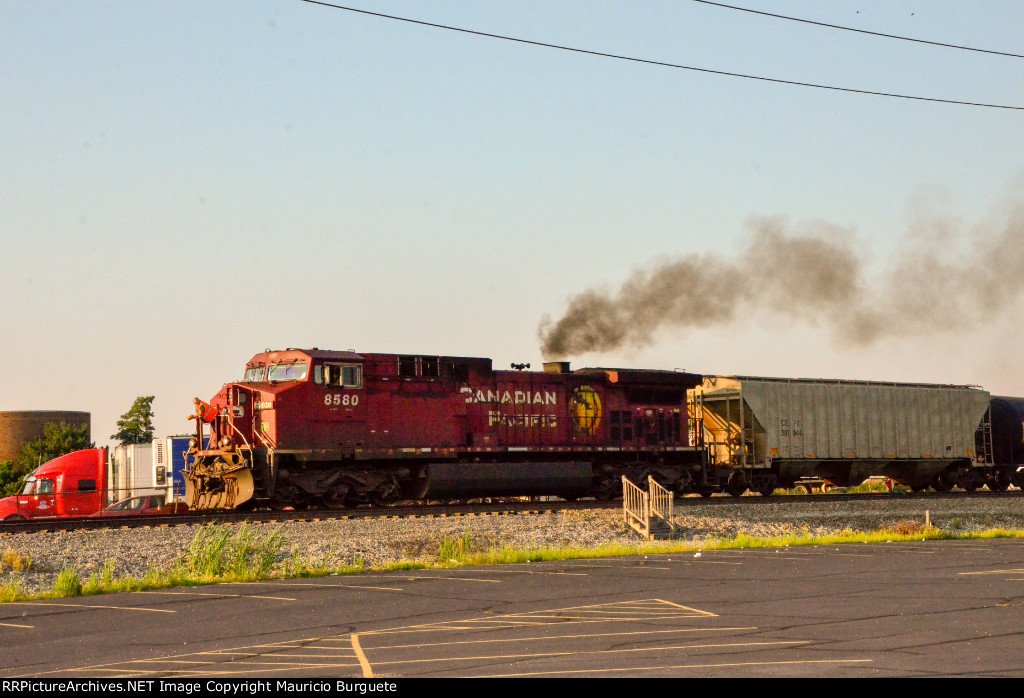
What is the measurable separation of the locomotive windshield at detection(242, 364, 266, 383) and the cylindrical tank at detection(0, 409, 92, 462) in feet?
214

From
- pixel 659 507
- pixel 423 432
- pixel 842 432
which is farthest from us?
pixel 842 432

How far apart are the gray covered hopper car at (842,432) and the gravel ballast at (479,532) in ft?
11.2

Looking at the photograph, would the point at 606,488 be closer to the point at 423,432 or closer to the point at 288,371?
the point at 423,432

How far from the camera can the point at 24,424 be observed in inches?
3388

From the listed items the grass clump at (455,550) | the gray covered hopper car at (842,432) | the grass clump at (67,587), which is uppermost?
the gray covered hopper car at (842,432)

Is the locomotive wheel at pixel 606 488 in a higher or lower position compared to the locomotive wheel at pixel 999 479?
higher

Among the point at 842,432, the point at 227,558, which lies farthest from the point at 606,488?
Result: the point at 227,558

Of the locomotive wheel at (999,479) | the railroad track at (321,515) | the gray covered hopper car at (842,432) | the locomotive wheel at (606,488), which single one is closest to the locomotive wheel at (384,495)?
the railroad track at (321,515)

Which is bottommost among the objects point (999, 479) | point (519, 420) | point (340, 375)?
point (999, 479)

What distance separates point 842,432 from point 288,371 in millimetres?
17082

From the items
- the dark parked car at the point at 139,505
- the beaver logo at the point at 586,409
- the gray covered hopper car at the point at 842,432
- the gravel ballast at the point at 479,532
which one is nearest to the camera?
the gravel ballast at the point at 479,532

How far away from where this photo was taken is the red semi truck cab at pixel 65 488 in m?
36.0

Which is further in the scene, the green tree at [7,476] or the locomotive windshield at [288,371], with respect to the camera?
the green tree at [7,476]

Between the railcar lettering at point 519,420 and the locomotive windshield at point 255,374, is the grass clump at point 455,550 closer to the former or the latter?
the railcar lettering at point 519,420
